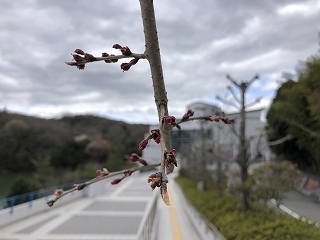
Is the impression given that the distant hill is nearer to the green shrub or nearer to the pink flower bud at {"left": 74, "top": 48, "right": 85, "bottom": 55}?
the green shrub

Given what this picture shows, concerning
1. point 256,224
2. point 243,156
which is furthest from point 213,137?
point 256,224

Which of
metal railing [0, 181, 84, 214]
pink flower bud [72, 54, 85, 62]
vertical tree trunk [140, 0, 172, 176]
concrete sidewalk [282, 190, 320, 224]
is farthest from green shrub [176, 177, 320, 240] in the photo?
pink flower bud [72, 54, 85, 62]

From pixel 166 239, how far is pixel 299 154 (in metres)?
15.3

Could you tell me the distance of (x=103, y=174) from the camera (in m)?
1.18

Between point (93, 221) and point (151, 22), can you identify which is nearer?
point (151, 22)

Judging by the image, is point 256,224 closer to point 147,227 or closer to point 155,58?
point 147,227

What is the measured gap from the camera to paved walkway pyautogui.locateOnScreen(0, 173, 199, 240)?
9.38m

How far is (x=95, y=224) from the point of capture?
11.3 meters

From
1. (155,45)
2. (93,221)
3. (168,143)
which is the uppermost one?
(155,45)

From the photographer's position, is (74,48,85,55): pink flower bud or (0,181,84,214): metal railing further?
(0,181,84,214): metal railing

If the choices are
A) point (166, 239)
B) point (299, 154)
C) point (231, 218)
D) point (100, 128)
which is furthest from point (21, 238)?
point (100, 128)

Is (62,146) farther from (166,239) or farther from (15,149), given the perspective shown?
(166,239)

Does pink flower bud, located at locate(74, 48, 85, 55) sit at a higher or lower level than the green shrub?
higher

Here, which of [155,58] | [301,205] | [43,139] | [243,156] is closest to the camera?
[155,58]
